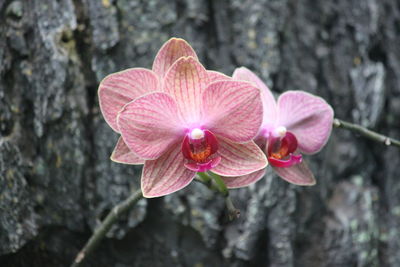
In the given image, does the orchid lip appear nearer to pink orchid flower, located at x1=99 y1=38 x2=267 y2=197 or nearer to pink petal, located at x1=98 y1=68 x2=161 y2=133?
pink orchid flower, located at x1=99 y1=38 x2=267 y2=197

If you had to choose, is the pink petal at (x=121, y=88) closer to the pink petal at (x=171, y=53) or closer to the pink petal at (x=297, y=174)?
the pink petal at (x=171, y=53)

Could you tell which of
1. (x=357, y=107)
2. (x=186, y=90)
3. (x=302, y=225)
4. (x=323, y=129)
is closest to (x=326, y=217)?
(x=302, y=225)

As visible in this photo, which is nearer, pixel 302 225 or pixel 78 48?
pixel 78 48

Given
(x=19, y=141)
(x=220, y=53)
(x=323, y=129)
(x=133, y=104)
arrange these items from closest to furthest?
(x=133, y=104)
(x=323, y=129)
(x=19, y=141)
(x=220, y=53)

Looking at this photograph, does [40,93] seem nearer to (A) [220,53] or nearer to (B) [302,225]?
(A) [220,53]

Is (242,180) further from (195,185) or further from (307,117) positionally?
(195,185)

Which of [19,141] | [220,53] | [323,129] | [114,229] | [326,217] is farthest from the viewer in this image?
[326,217]

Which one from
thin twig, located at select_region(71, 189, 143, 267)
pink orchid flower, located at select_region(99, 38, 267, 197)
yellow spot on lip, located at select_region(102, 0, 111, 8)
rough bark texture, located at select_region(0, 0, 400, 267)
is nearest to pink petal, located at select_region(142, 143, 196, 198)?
pink orchid flower, located at select_region(99, 38, 267, 197)
